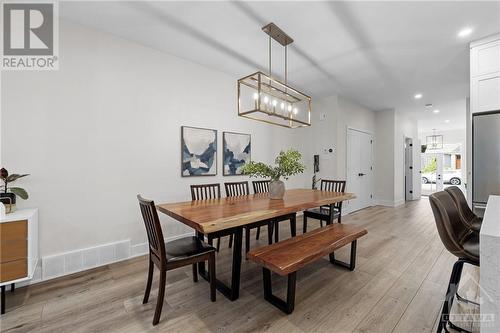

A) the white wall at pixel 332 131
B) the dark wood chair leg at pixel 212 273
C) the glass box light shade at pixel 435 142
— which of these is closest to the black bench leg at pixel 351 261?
the dark wood chair leg at pixel 212 273

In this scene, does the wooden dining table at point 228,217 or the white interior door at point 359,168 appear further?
the white interior door at point 359,168

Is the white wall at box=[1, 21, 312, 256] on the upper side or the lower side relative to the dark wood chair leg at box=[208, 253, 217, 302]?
upper

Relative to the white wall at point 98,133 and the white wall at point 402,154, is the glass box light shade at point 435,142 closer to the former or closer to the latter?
the white wall at point 402,154

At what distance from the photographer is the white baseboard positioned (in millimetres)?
2270

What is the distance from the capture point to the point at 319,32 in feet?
8.68

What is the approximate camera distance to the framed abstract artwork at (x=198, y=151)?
131 inches

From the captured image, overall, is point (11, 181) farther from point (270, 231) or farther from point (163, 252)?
point (270, 231)

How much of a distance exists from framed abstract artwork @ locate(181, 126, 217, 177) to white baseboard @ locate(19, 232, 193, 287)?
1.22 meters

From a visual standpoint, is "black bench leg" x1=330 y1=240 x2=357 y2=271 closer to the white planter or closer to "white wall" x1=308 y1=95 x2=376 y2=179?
→ the white planter

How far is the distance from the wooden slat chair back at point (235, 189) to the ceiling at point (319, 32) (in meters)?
1.95

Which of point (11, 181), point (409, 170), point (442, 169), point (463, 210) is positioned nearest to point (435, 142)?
point (442, 169)

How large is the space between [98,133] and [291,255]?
2.60m

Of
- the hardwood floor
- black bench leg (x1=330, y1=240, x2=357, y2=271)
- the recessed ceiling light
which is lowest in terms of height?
the hardwood floor

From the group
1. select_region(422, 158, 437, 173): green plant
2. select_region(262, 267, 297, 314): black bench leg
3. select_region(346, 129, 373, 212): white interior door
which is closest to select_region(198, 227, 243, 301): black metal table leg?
select_region(262, 267, 297, 314): black bench leg
